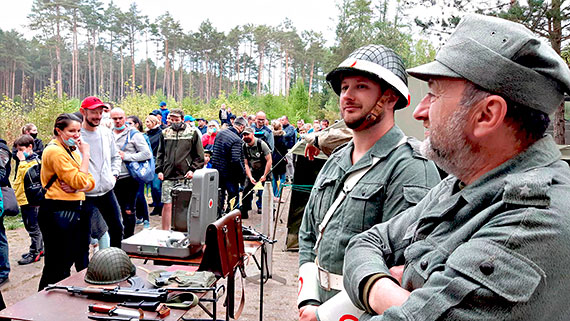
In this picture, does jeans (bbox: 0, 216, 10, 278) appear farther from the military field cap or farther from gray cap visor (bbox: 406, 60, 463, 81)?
the military field cap

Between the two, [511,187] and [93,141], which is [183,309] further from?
[93,141]

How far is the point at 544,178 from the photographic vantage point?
86 centimetres

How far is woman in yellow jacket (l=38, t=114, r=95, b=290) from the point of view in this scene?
370cm

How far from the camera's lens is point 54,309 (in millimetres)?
2207

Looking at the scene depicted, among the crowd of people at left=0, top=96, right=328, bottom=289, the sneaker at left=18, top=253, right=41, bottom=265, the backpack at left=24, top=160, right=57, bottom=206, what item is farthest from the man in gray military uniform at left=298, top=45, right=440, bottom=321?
the sneaker at left=18, top=253, right=41, bottom=265

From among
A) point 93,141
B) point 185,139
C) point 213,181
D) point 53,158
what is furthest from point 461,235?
point 185,139

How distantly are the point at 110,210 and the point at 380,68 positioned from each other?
155 inches

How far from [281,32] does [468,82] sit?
54644 mm

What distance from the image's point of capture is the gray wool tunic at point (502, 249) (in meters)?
0.79

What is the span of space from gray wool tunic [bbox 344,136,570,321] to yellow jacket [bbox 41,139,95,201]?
138 inches

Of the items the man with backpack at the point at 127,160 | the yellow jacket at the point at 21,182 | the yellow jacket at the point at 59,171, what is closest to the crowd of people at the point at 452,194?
the yellow jacket at the point at 59,171

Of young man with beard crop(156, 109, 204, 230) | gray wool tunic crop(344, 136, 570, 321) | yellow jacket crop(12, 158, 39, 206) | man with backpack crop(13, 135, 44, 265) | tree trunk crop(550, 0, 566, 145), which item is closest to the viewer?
gray wool tunic crop(344, 136, 570, 321)

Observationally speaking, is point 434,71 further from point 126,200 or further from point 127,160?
point 126,200

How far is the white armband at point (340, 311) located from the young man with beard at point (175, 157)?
18.3 ft
